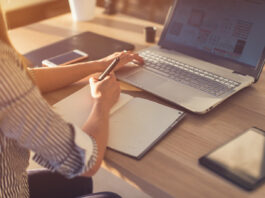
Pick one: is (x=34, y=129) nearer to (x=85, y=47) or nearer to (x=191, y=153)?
(x=191, y=153)

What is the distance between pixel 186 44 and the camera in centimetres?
117

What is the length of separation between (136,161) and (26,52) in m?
0.81

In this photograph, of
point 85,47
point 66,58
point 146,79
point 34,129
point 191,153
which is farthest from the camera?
point 85,47

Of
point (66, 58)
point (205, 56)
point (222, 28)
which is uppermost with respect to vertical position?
point (222, 28)

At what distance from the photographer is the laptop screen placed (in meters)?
1.01

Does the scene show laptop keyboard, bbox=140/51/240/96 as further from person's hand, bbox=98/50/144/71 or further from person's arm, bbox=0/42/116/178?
person's arm, bbox=0/42/116/178

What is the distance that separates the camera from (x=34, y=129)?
1.97 feet

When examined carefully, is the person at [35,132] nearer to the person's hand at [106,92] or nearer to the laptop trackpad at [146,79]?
the person's hand at [106,92]

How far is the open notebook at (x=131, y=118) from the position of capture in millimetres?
755

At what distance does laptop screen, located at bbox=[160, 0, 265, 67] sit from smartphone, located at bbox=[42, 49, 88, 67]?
13.2 inches

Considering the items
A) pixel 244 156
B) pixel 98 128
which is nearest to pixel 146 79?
pixel 98 128

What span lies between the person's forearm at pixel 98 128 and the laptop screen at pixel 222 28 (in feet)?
1.67

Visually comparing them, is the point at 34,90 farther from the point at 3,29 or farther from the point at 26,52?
the point at 26,52

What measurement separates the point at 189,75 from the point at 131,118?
309 millimetres
